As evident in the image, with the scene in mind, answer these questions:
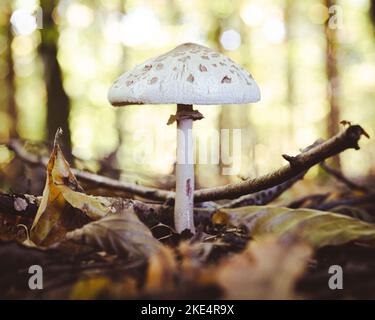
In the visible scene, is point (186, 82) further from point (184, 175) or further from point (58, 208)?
point (58, 208)

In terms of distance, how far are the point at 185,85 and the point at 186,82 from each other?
14 mm

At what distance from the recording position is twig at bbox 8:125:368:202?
63.5 inches

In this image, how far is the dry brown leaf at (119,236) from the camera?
146 centimetres

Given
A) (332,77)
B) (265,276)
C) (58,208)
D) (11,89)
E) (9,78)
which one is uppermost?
(11,89)

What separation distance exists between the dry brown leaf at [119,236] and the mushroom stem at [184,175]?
0.49 m

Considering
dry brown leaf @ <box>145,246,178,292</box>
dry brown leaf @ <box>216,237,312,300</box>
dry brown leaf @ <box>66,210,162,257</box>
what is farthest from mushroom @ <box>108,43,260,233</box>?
dry brown leaf @ <box>216,237,312,300</box>

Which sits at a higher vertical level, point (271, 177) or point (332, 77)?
point (332, 77)

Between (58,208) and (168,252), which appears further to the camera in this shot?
(58,208)

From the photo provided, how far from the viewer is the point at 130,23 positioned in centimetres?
847

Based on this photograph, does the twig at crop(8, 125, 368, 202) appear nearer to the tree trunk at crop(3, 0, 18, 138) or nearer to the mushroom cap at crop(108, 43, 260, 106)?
the mushroom cap at crop(108, 43, 260, 106)

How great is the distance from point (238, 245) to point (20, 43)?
29.6 feet

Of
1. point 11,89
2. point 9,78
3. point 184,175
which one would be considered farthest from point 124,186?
point 11,89

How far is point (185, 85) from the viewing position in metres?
1.75
